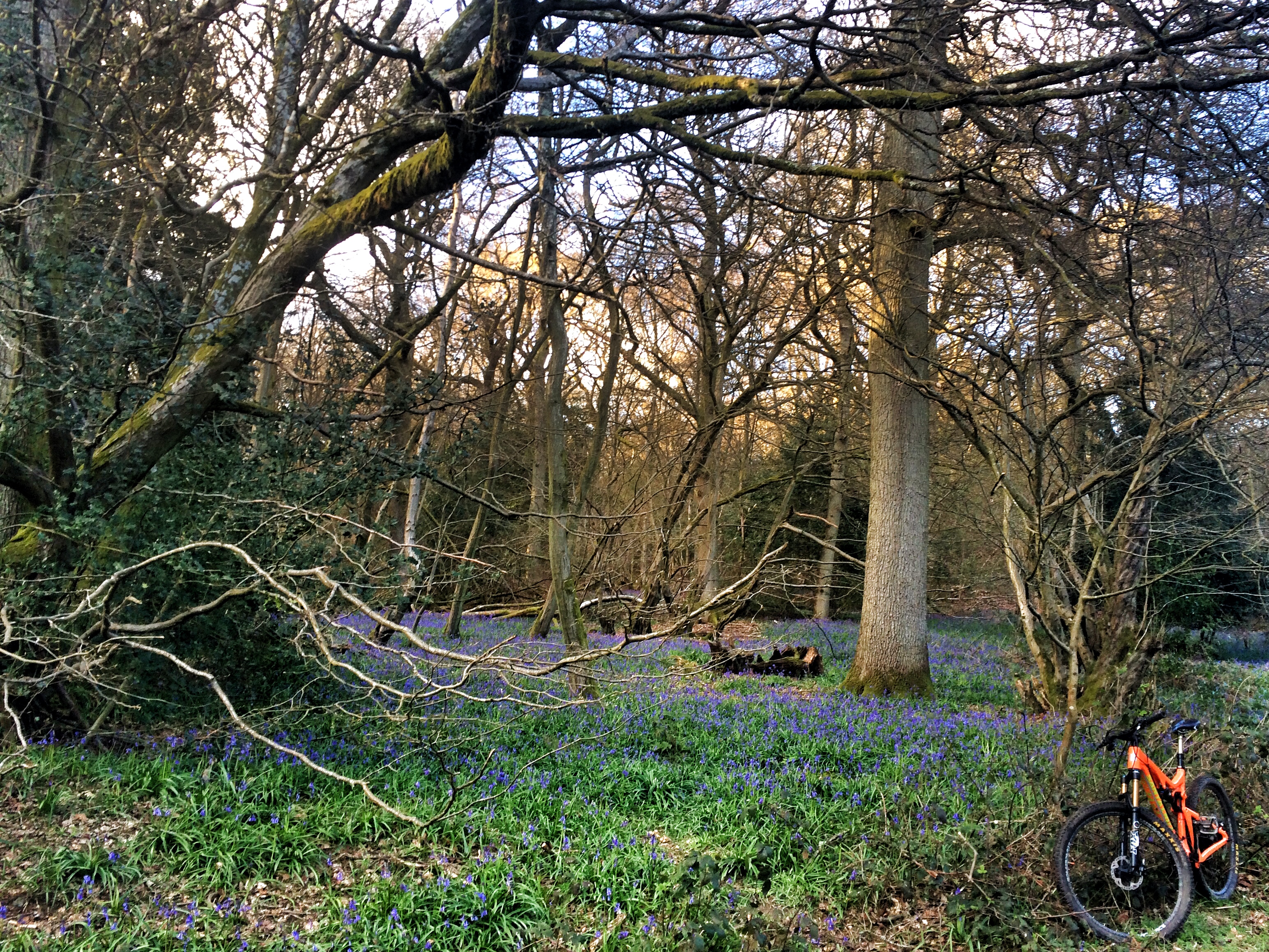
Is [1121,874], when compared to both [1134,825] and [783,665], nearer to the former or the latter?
[1134,825]

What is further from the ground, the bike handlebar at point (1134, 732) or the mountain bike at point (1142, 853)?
the bike handlebar at point (1134, 732)

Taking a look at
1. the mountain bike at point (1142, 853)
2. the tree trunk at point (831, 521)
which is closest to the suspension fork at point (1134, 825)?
the mountain bike at point (1142, 853)

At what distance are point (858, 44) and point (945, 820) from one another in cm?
723

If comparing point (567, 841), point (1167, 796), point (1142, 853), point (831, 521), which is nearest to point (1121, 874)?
point (1142, 853)

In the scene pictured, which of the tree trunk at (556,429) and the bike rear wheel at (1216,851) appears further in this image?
the tree trunk at (556,429)

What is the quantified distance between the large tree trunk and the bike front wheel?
457cm

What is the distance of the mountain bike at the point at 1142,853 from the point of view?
13.7 feet

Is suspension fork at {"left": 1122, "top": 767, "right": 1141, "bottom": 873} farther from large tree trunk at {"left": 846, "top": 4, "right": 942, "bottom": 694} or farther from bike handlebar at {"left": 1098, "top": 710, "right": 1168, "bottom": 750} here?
large tree trunk at {"left": 846, "top": 4, "right": 942, "bottom": 694}

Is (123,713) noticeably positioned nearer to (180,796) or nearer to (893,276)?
(180,796)

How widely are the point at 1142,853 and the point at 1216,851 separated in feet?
2.20

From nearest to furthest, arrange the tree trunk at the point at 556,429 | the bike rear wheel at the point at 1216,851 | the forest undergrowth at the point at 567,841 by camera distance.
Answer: the forest undergrowth at the point at 567,841 < the bike rear wheel at the point at 1216,851 < the tree trunk at the point at 556,429

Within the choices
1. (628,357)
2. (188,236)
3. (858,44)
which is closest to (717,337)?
(628,357)

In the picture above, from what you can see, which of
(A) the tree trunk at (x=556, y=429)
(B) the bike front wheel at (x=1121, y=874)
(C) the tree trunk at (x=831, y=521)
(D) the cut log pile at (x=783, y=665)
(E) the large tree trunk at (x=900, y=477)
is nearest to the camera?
(B) the bike front wheel at (x=1121, y=874)

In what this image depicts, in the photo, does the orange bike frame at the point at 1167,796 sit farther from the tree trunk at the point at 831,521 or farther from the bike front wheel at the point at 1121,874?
the tree trunk at the point at 831,521
